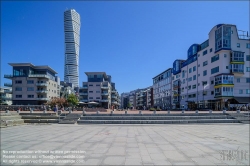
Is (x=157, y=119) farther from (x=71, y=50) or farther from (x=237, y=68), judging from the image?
(x=71, y=50)

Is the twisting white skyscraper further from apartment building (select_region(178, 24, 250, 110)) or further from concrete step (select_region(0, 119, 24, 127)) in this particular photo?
concrete step (select_region(0, 119, 24, 127))

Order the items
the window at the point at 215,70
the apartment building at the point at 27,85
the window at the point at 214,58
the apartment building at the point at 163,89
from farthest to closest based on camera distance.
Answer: the apartment building at the point at 163,89 → the apartment building at the point at 27,85 → the window at the point at 214,58 → the window at the point at 215,70

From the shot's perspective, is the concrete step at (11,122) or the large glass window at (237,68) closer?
the concrete step at (11,122)

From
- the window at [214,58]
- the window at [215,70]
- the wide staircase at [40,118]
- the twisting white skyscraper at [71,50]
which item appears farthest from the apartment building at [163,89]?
the twisting white skyscraper at [71,50]

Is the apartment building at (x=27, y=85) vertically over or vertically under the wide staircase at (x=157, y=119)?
over

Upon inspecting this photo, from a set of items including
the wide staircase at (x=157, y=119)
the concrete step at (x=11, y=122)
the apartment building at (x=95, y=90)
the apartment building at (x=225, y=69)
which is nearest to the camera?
the concrete step at (x=11, y=122)

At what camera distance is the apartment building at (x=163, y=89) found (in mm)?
81375

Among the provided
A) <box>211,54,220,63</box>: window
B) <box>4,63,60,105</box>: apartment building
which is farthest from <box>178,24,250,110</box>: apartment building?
<box>4,63,60,105</box>: apartment building

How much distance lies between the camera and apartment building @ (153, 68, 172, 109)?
8138 centimetres

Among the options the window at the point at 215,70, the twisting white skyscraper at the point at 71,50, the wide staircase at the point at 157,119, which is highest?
the twisting white skyscraper at the point at 71,50

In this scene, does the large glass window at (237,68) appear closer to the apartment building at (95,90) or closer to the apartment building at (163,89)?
the apartment building at (163,89)

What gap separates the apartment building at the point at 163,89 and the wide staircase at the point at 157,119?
5566 centimetres

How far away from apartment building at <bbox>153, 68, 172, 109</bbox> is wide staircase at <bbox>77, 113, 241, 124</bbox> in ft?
183

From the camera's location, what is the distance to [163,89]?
293 ft
